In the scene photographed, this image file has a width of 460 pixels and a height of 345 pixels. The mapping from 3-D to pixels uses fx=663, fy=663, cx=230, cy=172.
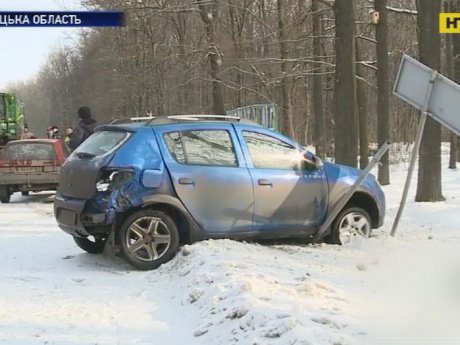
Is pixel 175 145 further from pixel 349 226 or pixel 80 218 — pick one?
pixel 349 226

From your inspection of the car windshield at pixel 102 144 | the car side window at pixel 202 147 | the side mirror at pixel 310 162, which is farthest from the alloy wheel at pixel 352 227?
the car windshield at pixel 102 144

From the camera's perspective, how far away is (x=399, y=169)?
84.0ft

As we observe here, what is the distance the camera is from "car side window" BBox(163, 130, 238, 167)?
782cm

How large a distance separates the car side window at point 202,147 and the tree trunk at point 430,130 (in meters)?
5.77

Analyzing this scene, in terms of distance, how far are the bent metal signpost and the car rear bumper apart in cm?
427

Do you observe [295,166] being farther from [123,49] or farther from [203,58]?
[123,49]

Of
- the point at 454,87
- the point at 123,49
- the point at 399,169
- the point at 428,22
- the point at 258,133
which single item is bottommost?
the point at 399,169

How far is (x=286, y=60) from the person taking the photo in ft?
63.4

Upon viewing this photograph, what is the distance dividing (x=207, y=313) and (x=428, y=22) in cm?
869

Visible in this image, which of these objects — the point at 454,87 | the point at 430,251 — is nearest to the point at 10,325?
the point at 430,251

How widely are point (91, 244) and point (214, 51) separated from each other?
1815cm

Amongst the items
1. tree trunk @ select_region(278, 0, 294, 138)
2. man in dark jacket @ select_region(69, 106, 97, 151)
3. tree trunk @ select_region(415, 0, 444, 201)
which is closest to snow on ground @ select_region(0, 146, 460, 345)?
tree trunk @ select_region(415, 0, 444, 201)

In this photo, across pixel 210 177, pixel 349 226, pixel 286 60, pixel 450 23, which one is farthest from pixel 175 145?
pixel 286 60

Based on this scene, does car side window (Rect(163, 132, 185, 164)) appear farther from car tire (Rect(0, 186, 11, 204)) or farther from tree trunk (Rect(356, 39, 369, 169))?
tree trunk (Rect(356, 39, 369, 169))
